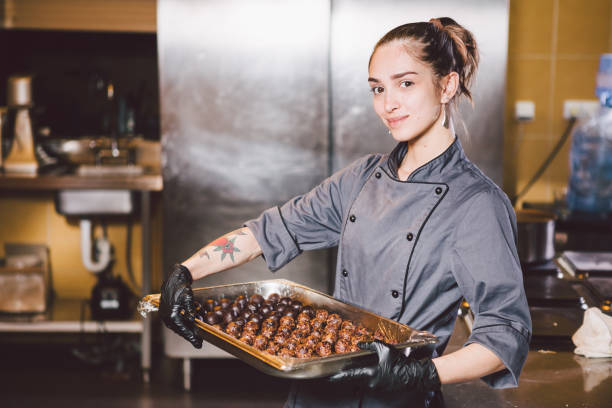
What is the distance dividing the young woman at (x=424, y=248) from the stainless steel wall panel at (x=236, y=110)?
1.48 metres

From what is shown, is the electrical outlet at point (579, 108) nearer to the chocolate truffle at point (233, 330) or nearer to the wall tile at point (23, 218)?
the chocolate truffle at point (233, 330)

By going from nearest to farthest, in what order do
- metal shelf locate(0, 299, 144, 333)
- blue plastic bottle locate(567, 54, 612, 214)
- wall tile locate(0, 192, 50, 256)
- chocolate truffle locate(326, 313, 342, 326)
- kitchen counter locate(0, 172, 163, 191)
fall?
chocolate truffle locate(326, 313, 342, 326) < blue plastic bottle locate(567, 54, 612, 214) < kitchen counter locate(0, 172, 163, 191) < metal shelf locate(0, 299, 144, 333) < wall tile locate(0, 192, 50, 256)

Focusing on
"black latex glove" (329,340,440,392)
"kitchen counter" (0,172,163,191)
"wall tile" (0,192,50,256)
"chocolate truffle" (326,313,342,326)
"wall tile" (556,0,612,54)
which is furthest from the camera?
"wall tile" (0,192,50,256)

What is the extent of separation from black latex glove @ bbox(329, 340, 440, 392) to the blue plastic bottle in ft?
6.09

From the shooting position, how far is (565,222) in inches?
97.3

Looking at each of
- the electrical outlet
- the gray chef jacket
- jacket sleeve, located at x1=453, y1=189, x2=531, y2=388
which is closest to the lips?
the gray chef jacket

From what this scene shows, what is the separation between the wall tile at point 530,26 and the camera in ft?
10.9

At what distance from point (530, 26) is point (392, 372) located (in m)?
2.74

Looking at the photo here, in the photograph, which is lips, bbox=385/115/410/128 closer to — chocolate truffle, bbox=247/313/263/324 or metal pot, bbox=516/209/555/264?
chocolate truffle, bbox=247/313/263/324

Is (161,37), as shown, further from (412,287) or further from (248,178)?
(412,287)

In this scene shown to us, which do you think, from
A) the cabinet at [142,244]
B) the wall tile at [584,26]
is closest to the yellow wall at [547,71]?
the wall tile at [584,26]

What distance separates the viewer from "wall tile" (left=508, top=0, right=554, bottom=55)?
130 inches

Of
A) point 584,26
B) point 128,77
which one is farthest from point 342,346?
point 128,77

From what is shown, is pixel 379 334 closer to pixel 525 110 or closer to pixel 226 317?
pixel 226 317
